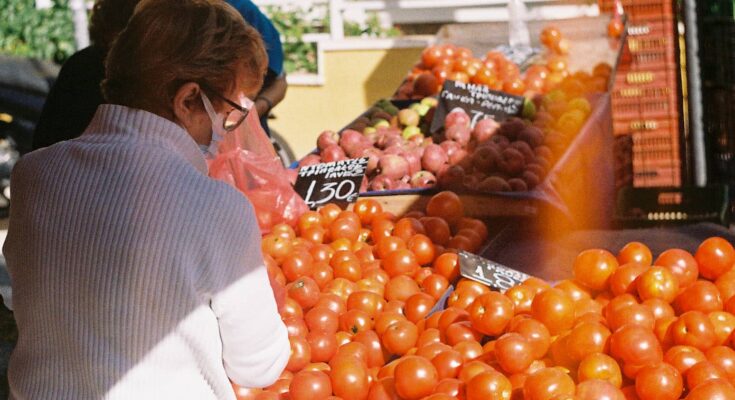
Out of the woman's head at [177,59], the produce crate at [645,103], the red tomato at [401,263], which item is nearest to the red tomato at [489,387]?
the woman's head at [177,59]

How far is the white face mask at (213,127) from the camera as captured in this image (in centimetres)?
184

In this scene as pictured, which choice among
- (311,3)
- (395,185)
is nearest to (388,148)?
(395,185)

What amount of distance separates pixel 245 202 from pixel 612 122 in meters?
4.68

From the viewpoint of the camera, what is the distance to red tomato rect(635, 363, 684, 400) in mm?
2162

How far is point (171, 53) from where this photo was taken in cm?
178

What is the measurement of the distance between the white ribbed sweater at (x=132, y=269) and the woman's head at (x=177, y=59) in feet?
0.17

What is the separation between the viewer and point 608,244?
12.7 feet

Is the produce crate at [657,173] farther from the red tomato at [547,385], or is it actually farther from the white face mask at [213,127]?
the white face mask at [213,127]

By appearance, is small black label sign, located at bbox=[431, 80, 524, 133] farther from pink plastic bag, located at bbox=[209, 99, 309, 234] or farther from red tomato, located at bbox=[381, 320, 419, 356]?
red tomato, located at bbox=[381, 320, 419, 356]

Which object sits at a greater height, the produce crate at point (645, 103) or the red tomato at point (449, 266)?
the red tomato at point (449, 266)

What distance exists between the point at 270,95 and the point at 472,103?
1.15 meters

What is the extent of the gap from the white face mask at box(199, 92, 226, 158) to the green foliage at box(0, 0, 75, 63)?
335 inches

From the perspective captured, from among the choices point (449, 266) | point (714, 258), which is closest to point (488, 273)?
point (449, 266)

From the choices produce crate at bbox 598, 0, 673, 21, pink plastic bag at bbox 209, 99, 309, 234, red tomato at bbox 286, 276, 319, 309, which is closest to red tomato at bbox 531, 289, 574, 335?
red tomato at bbox 286, 276, 319, 309
